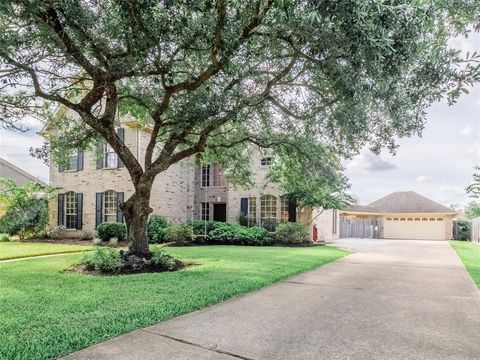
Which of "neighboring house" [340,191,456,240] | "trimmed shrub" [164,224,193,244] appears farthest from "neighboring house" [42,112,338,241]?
"neighboring house" [340,191,456,240]

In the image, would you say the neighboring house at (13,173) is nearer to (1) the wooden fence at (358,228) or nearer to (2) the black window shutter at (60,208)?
(2) the black window shutter at (60,208)

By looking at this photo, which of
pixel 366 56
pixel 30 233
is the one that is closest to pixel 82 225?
pixel 30 233

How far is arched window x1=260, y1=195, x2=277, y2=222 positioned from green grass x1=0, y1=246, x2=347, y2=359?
32.3ft

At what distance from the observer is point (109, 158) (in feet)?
66.7

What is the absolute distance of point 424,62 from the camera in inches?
230

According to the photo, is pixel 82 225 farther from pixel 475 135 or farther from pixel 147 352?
pixel 475 135

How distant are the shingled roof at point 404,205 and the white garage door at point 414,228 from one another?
3.03 ft

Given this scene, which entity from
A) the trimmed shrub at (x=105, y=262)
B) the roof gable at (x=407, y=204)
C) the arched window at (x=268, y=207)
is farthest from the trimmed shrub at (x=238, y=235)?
the roof gable at (x=407, y=204)

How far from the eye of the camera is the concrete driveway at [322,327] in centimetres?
407

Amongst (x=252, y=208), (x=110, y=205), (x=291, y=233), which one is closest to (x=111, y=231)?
(x=110, y=205)

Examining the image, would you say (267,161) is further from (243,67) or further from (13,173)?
(13,173)

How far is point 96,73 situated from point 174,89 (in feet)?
5.91

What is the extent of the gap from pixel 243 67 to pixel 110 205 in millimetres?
14076

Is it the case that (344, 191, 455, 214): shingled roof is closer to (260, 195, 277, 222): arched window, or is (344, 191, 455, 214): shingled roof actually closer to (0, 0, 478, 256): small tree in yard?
(260, 195, 277, 222): arched window
